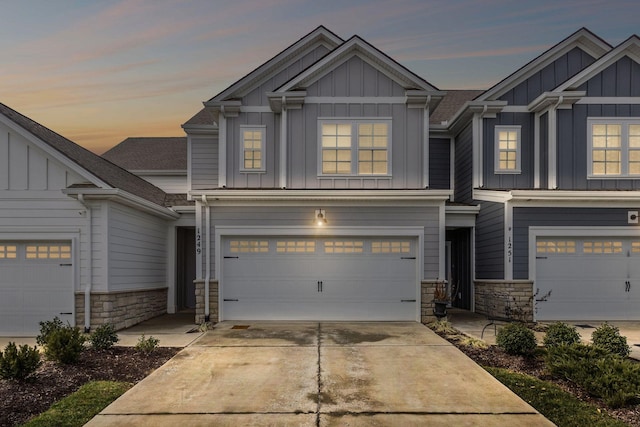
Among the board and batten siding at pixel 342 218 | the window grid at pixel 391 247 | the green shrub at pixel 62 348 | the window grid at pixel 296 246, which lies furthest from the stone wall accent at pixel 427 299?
the green shrub at pixel 62 348

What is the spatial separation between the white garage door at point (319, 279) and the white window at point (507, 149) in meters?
4.31

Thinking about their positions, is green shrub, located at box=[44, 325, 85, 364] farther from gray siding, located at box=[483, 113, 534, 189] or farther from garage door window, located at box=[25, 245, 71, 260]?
gray siding, located at box=[483, 113, 534, 189]

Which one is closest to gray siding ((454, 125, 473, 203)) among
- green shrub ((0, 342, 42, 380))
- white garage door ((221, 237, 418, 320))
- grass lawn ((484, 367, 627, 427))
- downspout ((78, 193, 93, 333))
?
white garage door ((221, 237, 418, 320))

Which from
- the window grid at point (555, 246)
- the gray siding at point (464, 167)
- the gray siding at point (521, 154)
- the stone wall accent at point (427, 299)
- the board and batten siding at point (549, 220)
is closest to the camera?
the stone wall accent at point (427, 299)

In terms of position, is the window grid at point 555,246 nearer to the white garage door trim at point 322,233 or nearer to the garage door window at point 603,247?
the garage door window at point 603,247

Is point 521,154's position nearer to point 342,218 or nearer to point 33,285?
point 342,218

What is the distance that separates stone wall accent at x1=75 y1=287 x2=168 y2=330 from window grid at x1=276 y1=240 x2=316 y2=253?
4.03 meters

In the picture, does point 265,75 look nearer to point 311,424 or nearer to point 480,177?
point 480,177

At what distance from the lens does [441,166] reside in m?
16.7

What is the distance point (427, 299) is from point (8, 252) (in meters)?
10.4

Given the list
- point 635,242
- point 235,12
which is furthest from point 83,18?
point 635,242

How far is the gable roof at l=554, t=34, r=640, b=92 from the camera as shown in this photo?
44.4 feet

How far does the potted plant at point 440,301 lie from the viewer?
11906 millimetres

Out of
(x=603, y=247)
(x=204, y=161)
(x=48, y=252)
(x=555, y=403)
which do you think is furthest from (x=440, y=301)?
(x=48, y=252)
